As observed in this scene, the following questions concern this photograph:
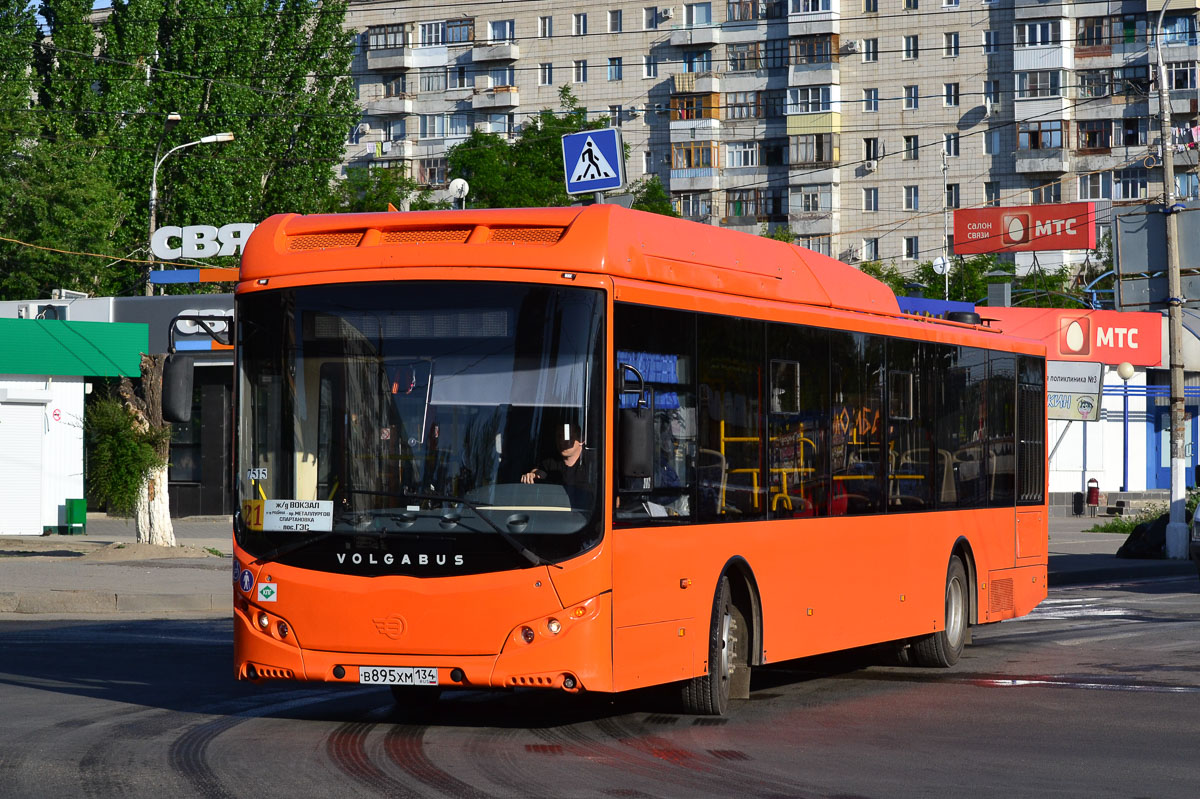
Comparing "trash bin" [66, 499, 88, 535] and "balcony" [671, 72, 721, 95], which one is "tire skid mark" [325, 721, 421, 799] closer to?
"trash bin" [66, 499, 88, 535]

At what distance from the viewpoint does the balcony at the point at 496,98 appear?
322 feet

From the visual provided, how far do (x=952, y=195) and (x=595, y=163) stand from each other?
7569 centimetres

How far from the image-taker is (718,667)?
34.5 feet

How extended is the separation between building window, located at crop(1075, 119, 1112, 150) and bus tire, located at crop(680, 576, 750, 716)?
83790 mm

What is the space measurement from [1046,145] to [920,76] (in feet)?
24.6

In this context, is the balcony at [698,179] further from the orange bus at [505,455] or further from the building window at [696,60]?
the orange bus at [505,455]

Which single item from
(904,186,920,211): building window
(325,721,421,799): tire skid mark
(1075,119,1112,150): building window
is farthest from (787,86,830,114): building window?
(325,721,421,799): tire skid mark

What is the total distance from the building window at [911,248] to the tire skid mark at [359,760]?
8667 cm

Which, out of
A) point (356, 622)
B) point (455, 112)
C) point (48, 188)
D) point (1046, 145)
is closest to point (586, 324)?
point (356, 622)

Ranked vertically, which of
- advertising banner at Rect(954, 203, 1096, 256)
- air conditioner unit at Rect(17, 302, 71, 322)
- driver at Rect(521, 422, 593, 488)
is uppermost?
advertising banner at Rect(954, 203, 1096, 256)

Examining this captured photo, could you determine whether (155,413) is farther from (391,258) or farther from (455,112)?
(455,112)

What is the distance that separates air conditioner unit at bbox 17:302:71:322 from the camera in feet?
132

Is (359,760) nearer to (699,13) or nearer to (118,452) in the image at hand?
(118,452)

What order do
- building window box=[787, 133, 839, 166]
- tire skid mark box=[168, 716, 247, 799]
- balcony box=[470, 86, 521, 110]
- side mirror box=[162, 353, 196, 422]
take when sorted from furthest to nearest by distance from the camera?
balcony box=[470, 86, 521, 110]
building window box=[787, 133, 839, 166]
side mirror box=[162, 353, 196, 422]
tire skid mark box=[168, 716, 247, 799]
